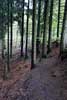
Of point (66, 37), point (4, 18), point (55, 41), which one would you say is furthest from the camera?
point (4, 18)

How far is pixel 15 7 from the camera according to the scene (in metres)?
17.6

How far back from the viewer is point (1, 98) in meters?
10.3

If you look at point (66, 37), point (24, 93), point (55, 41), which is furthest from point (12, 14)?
point (24, 93)

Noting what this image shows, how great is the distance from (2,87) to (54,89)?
4938 millimetres

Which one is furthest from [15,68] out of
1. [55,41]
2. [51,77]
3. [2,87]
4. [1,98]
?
[51,77]

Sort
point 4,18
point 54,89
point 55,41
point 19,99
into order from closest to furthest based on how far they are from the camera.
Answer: point 54,89 < point 19,99 < point 55,41 < point 4,18

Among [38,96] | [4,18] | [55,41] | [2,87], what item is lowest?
[2,87]

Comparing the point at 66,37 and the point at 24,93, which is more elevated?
the point at 66,37

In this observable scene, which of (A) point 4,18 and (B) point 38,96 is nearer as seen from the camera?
(B) point 38,96

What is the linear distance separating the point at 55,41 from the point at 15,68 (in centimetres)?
336

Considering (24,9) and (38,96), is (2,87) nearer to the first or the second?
(38,96)

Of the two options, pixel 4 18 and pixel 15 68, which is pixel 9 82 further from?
pixel 4 18

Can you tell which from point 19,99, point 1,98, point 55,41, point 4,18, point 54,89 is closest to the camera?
point 54,89

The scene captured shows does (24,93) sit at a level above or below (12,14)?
below
